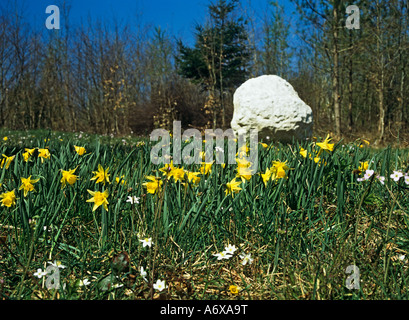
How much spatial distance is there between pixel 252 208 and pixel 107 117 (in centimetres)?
1276

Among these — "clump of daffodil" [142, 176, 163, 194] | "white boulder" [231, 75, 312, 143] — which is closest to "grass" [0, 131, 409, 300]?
"clump of daffodil" [142, 176, 163, 194]

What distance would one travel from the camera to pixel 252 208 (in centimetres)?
189

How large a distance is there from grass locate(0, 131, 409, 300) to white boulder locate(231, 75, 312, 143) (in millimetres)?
4501

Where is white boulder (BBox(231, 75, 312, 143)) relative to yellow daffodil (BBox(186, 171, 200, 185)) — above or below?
above

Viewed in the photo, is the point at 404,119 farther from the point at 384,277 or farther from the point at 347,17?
the point at 384,277

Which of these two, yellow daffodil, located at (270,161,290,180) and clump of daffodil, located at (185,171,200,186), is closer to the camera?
yellow daffodil, located at (270,161,290,180)

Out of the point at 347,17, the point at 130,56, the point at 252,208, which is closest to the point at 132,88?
Answer: the point at 130,56

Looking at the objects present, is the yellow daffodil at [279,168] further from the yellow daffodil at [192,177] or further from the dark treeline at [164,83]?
the dark treeline at [164,83]

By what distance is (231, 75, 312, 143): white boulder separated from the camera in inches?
259

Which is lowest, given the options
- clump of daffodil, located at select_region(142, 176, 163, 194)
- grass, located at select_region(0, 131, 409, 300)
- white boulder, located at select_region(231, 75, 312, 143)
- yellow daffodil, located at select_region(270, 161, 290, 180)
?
grass, located at select_region(0, 131, 409, 300)

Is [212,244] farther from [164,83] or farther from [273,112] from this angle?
[164,83]

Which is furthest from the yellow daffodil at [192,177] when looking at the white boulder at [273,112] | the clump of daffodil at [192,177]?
the white boulder at [273,112]

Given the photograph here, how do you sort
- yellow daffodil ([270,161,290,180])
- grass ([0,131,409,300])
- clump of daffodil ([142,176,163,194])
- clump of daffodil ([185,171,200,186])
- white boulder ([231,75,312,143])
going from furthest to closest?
white boulder ([231,75,312,143]) → clump of daffodil ([185,171,200,186]) → yellow daffodil ([270,161,290,180]) → clump of daffodil ([142,176,163,194]) → grass ([0,131,409,300])

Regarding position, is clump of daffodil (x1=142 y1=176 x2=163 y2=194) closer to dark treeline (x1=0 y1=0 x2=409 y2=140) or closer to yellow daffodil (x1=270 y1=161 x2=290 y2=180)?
yellow daffodil (x1=270 y1=161 x2=290 y2=180)
